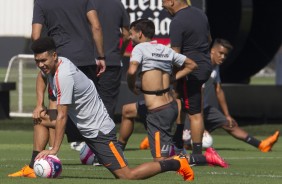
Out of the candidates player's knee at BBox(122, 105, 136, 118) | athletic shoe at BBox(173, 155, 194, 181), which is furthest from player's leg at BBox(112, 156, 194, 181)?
player's knee at BBox(122, 105, 136, 118)

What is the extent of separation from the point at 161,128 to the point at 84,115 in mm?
1840

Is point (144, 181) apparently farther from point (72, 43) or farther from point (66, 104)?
point (72, 43)

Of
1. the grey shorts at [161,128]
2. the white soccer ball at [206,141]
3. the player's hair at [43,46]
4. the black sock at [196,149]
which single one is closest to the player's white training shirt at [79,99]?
the player's hair at [43,46]

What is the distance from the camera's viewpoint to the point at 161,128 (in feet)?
42.0

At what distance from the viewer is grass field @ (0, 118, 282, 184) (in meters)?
11.3

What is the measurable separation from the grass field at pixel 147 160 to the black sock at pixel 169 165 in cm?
13

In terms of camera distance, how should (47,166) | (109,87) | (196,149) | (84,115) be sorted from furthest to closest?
1. (109,87)
2. (196,149)
3. (84,115)
4. (47,166)

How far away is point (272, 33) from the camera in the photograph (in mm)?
28875

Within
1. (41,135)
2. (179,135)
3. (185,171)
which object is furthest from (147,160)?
(185,171)

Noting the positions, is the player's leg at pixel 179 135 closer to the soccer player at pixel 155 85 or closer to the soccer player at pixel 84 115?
the soccer player at pixel 155 85

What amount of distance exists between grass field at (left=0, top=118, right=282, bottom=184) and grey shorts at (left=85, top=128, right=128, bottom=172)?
168 millimetres

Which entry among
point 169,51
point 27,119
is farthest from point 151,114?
point 27,119

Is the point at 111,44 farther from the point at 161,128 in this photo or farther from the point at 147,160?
the point at 161,128

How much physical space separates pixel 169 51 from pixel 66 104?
2.50 metres
